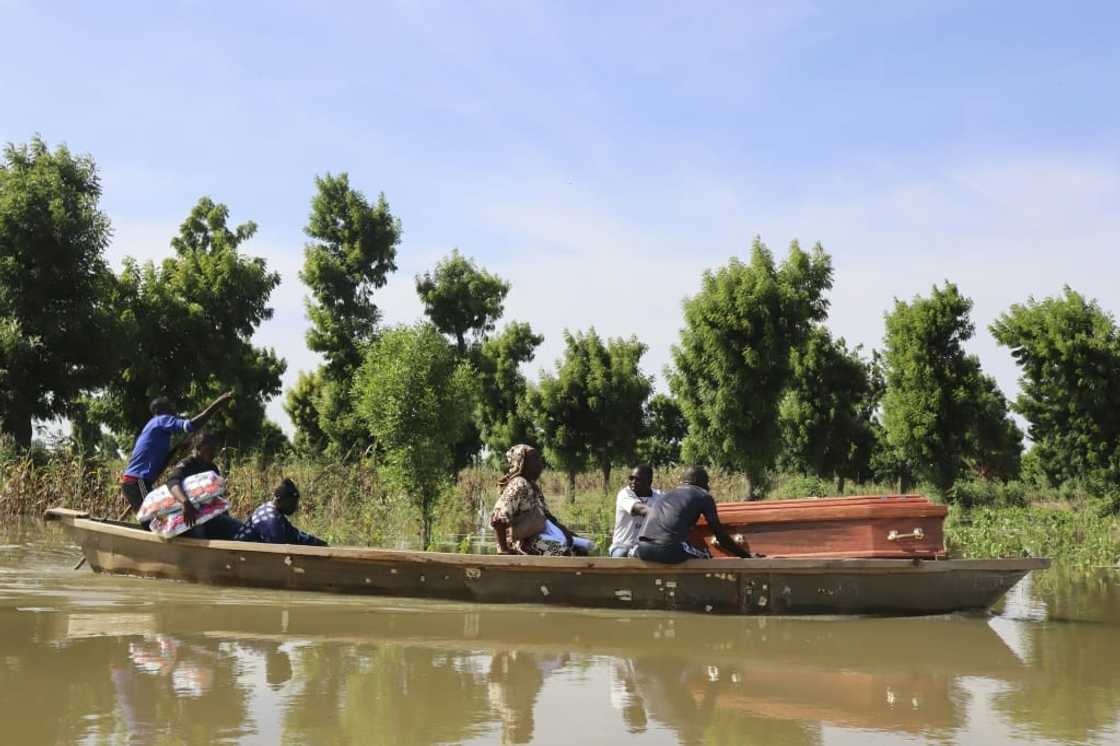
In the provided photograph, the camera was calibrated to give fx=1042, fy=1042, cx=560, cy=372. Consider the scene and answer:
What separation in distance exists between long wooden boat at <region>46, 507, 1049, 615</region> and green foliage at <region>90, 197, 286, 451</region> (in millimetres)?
16896

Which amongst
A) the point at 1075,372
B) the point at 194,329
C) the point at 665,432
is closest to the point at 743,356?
the point at 1075,372

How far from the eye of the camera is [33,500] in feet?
54.4

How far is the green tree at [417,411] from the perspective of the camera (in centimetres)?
1752

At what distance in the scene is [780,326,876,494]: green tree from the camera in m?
33.5

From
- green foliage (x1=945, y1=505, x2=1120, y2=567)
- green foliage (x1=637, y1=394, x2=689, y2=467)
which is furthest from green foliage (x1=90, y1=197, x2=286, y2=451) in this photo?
green foliage (x1=637, y1=394, x2=689, y2=467)

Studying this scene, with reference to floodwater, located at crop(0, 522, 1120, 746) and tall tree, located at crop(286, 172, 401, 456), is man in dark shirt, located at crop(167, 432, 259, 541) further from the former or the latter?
tall tree, located at crop(286, 172, 401, 456)

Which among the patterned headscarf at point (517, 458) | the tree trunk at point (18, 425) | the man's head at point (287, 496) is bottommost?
the man's head at point (287, 496)

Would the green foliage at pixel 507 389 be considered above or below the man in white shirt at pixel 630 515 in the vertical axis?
above

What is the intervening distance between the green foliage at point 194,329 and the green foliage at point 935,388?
16420 mm

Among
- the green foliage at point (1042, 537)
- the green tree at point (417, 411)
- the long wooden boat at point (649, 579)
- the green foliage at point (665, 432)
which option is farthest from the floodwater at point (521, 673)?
the green foliage at point (665, 432)

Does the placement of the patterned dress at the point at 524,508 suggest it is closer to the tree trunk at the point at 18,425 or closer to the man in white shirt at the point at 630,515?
the man in white shirt at the point at 630,515

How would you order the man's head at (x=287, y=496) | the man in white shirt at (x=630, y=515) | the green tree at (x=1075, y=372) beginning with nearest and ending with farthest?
1. the man in white shirt at (x=630, y=515)
2. the man's head at (x=287, y=496)
3. the green tree at (x=1075, y=372)

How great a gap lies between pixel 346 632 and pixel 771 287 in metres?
18.6

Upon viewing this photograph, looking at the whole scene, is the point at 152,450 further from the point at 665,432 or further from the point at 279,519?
the point at 665,432
